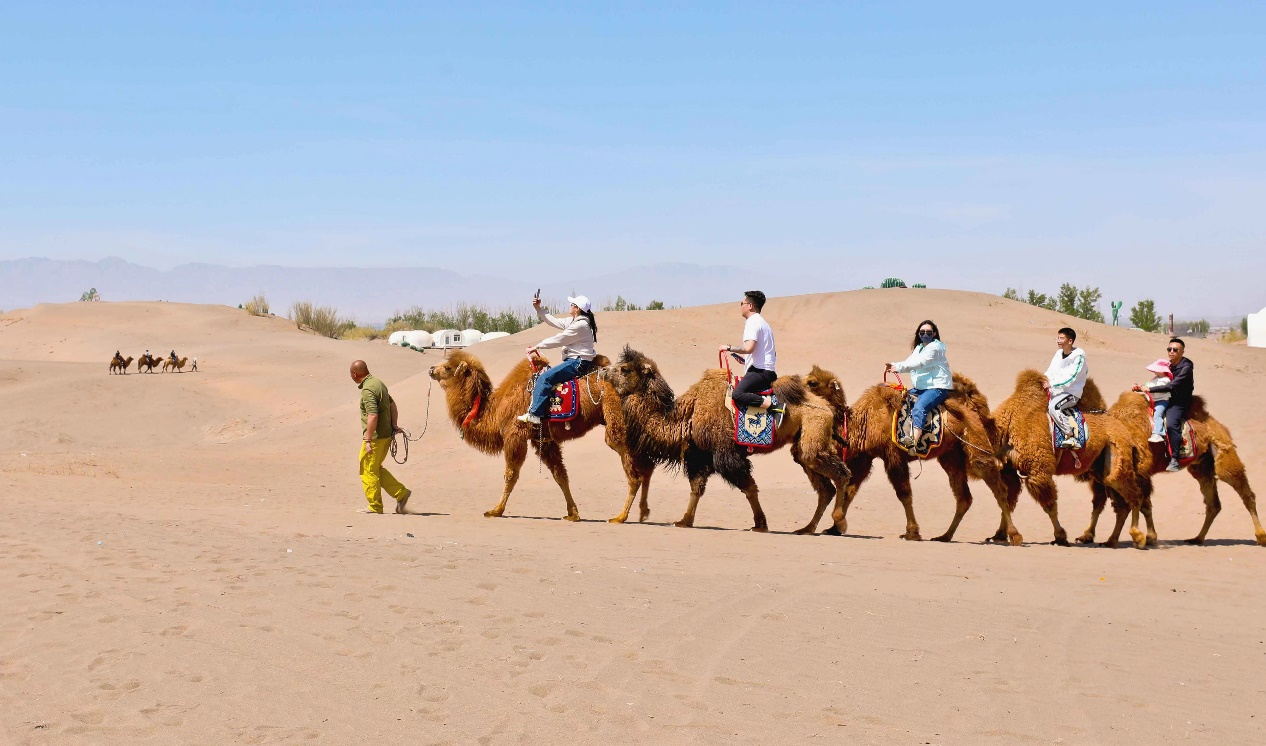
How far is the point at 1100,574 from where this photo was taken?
32.9ft

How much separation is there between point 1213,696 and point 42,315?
63.9m

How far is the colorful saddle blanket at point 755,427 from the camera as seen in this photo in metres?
11.9

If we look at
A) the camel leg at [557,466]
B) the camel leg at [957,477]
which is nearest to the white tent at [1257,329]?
the camel leg at [957,477]

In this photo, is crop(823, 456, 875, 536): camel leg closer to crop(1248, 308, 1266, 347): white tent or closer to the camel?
the camel

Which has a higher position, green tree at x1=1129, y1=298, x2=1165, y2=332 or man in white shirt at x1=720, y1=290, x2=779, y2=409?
green tree at x1=1129, y1=298, x2=1165, y2=332

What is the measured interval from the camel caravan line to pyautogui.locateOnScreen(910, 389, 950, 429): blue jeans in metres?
0.11

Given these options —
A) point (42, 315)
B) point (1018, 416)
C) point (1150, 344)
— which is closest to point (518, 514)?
point (1018, 416)

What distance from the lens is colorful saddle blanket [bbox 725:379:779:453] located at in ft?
39.1

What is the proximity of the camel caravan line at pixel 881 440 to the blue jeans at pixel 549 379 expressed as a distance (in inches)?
3.9

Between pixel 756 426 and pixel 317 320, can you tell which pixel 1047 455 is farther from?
pixel 317 320

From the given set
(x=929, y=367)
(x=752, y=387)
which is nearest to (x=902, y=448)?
(x=929, y=367)

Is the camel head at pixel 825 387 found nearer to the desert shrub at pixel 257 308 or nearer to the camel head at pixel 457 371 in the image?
the camel head at pixel 457 371

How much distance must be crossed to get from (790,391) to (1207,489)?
17.7 feet

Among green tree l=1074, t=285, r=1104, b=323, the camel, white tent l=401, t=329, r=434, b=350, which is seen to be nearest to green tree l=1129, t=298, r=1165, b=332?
green tree l=1074, t=285, r=1104, b=323
